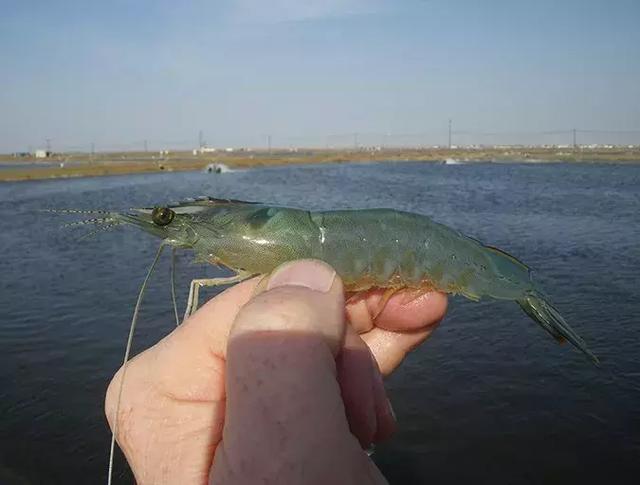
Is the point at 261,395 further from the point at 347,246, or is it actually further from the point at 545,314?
the point at 545,314

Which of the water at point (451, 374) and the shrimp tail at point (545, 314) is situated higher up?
the shrimp tail at point (545, 314)

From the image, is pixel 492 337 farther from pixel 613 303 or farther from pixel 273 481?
pixel 273 481

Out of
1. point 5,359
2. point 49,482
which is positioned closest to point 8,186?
point 5,359

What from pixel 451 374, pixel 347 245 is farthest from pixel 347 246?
pixel 451 374

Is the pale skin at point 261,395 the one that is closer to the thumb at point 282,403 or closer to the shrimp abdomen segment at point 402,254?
the thumb at point 282,403

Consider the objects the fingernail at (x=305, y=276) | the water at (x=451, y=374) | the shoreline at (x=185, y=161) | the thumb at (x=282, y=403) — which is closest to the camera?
the thumb at (x=282, y=403)

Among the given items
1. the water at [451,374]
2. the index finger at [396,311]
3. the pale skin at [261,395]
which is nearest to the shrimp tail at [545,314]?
the index finger at [396,311]

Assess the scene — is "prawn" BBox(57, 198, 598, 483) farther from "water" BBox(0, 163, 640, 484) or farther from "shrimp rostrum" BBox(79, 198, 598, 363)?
"water" BBox(0, 163, 640, 484)

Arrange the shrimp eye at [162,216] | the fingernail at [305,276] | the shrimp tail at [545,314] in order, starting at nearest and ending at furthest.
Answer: the fingernail at [305,276] < the shrimp eye at [162,216] < the shrimp tail at [545,314]
